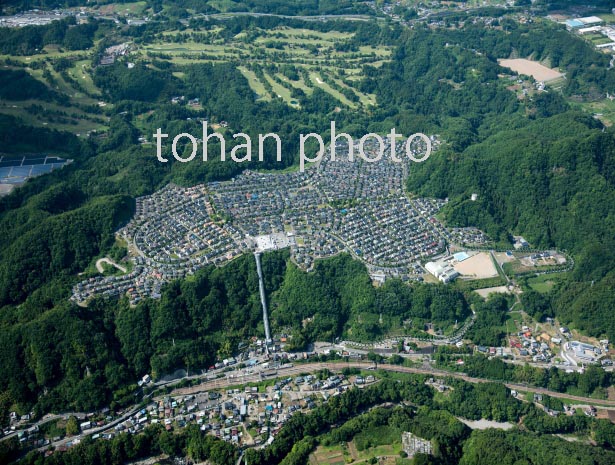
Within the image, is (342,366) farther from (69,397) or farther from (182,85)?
(182,85)

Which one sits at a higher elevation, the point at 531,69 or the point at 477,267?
the point at 531,69

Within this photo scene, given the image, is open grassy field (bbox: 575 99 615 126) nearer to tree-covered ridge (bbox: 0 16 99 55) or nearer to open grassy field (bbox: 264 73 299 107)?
open grassy field (bbox: 264 73 299 107)

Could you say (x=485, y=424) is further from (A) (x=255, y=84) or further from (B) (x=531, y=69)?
(B) (x=531, y=69)

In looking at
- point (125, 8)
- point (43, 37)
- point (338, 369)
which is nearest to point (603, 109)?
point (338, 369)

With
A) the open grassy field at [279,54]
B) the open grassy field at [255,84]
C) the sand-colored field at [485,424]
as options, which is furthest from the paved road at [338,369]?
the open grassy field at [255,84]

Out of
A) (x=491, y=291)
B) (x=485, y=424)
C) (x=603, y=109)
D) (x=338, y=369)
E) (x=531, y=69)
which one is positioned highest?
(x=531, y=69)

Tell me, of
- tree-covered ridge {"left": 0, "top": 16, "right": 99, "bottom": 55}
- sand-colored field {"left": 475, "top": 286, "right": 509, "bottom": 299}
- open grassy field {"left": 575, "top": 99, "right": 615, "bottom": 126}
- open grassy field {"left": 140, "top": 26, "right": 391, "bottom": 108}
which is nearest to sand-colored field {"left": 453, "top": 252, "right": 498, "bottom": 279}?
sand-colored field {"left": 475, "top": 286, "right": 509, "bottom": 299}

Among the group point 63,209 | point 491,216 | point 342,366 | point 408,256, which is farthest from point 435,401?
point 63,209
